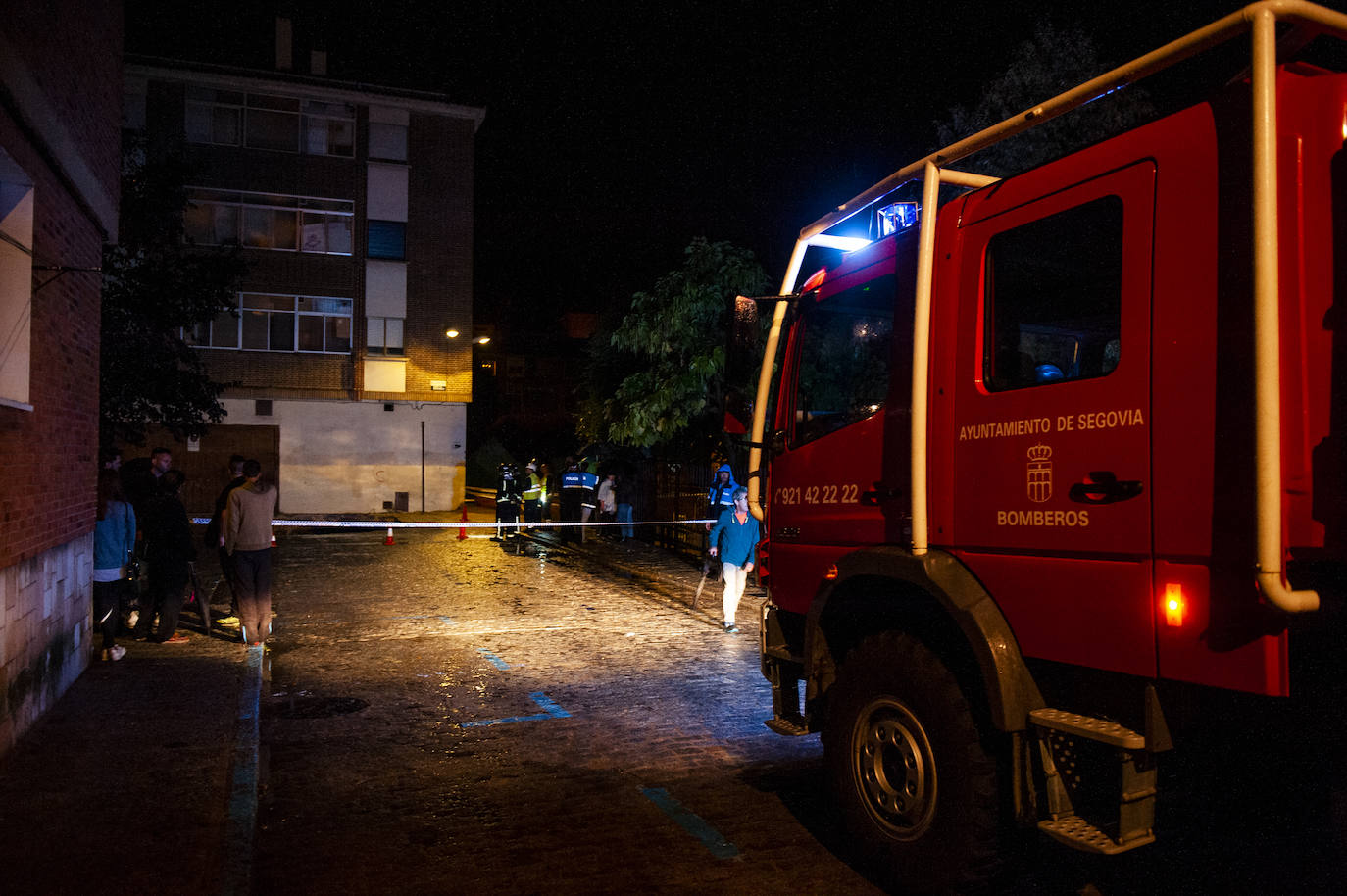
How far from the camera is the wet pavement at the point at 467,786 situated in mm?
4262

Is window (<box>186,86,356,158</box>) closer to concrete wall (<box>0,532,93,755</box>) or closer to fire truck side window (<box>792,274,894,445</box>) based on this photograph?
concrete wall (<box>0,532,93,755</box>)

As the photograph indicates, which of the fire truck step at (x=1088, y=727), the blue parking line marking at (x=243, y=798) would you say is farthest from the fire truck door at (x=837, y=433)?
the blue parking line marking at (x=243, y=798)

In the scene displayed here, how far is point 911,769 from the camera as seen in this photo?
13.3ft

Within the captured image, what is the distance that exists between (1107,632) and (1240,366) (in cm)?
97

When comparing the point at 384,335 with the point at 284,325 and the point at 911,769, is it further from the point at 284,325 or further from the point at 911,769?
the point at 911,769

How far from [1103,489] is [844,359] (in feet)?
5.45

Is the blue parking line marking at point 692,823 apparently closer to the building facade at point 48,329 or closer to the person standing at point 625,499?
the building facade at point 48,329

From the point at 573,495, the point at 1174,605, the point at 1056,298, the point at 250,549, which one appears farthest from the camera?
the point at 573,495

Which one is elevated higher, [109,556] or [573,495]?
[573,495]

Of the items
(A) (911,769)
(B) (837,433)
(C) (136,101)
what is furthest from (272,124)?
(A) (911,769)

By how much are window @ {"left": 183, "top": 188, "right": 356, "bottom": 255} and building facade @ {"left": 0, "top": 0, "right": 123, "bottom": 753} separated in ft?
76.9

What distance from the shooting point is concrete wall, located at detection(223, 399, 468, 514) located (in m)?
30.6

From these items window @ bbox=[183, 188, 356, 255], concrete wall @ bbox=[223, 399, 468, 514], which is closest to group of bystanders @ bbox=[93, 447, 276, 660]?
concrete wall @ bbox=[223, 399, 468, 514]

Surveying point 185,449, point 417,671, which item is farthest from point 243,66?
point 417,671
